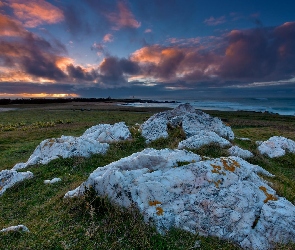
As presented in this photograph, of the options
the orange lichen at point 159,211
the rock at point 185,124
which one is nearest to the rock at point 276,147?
the rock at point 185,124

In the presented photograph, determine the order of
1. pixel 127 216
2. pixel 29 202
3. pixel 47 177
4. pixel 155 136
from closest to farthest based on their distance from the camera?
pixel 127 216 < pixel 29 202 < pixel 47 177 < pixel 155 136

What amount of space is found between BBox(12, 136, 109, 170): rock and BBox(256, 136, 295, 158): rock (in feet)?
33.5

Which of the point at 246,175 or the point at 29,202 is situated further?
the point at 29,202

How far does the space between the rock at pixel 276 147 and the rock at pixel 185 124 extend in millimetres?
2490

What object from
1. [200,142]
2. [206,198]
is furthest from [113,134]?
[206,198]

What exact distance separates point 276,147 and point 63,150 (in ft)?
43.7

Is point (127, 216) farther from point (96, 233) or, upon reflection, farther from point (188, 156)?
point (188, 156)

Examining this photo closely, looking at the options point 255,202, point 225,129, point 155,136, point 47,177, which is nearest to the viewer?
point 255,202

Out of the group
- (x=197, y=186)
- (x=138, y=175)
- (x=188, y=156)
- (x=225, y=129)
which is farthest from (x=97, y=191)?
(x=225, y=129)

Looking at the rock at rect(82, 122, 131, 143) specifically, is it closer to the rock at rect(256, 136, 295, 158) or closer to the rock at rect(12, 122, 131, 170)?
the rock at rect(12, 122, 131, 170)

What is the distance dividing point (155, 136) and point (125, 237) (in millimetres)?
11839

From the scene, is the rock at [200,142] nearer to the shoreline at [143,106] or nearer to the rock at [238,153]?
the rock at [238,153]

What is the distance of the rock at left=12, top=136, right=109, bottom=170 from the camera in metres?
12.8

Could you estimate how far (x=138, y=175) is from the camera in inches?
297
